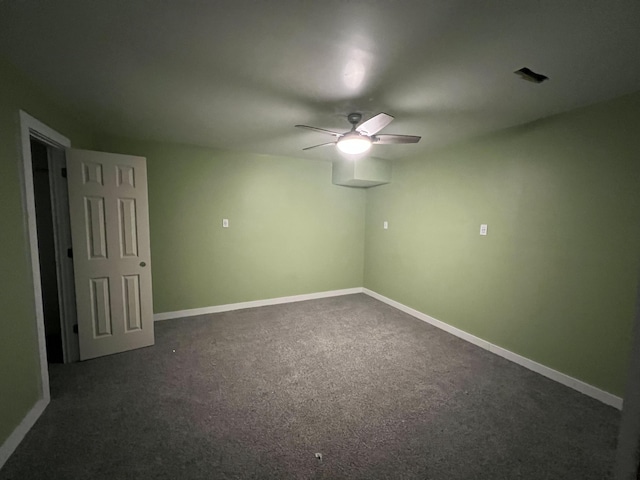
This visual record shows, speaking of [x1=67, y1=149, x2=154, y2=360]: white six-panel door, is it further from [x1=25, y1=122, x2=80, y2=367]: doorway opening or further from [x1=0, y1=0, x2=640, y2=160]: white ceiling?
[x1=0, y1=0, x2=640, y2=160]: white ceiling

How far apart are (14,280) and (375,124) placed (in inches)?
105

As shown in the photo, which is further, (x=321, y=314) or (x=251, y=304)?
(x=251, y=304)

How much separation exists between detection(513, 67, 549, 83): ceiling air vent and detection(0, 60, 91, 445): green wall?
3109 mm

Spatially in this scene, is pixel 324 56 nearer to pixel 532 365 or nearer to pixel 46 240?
pixel 532 365

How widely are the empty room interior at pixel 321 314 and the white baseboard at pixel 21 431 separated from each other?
0.05 ft

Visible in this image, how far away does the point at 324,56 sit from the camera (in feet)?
5.05

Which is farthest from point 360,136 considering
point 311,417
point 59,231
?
point 59,231

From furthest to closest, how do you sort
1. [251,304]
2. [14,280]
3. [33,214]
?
[251,304] → [33,214] → [14,280]

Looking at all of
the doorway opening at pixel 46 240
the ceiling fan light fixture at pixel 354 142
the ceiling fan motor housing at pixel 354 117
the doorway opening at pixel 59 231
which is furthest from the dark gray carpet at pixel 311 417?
the ceiling fan motor housing at pixel 354 117

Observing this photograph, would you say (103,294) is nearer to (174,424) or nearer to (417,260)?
(174,424)

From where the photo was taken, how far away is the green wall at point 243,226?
3451 mm

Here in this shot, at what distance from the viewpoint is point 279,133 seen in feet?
9.56

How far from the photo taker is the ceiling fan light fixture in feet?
7.34

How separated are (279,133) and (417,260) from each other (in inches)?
97.4
